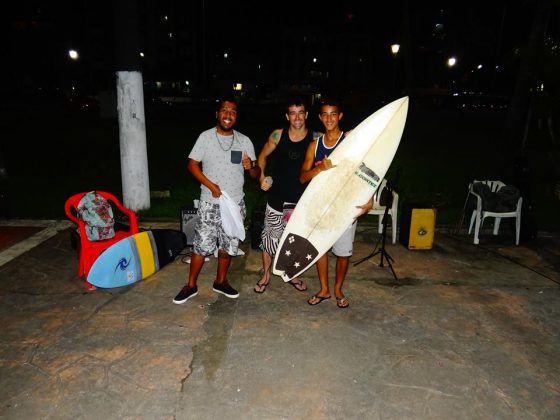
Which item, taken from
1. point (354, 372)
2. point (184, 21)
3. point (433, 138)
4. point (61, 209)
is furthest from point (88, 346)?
point (184, 21)

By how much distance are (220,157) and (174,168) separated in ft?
23.7

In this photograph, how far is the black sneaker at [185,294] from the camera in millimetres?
4168

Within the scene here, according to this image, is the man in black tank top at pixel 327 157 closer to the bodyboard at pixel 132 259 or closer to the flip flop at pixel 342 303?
the flip flop at pixel 342 303

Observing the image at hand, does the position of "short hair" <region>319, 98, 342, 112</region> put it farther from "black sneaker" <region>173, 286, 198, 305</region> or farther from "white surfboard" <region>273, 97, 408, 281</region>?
"black sneaker" <region>173, 286, 198, 305</region>

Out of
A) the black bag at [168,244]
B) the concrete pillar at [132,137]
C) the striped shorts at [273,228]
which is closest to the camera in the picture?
the striped shorts at [273,228]

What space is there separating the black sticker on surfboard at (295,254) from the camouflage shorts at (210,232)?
516mm

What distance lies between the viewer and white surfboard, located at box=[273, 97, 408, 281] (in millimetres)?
4168

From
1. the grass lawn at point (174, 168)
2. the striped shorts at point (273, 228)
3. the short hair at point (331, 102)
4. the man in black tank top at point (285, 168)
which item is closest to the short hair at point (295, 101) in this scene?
the man in black tank top at point (285, 168)

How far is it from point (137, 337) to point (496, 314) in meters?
3.36

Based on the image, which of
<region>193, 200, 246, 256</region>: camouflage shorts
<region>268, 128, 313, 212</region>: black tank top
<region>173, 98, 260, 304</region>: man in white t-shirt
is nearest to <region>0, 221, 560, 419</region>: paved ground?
<region>193, 200, 246, 256</region>: camouflage shorts

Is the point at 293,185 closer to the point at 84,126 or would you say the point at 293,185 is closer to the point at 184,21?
the point at 84,126

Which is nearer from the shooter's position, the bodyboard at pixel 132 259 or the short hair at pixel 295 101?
the short hair at pixel 295 101

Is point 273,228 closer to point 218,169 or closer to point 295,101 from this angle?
point 218,169

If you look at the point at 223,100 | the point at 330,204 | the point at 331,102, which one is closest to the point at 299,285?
the point at 330,204
